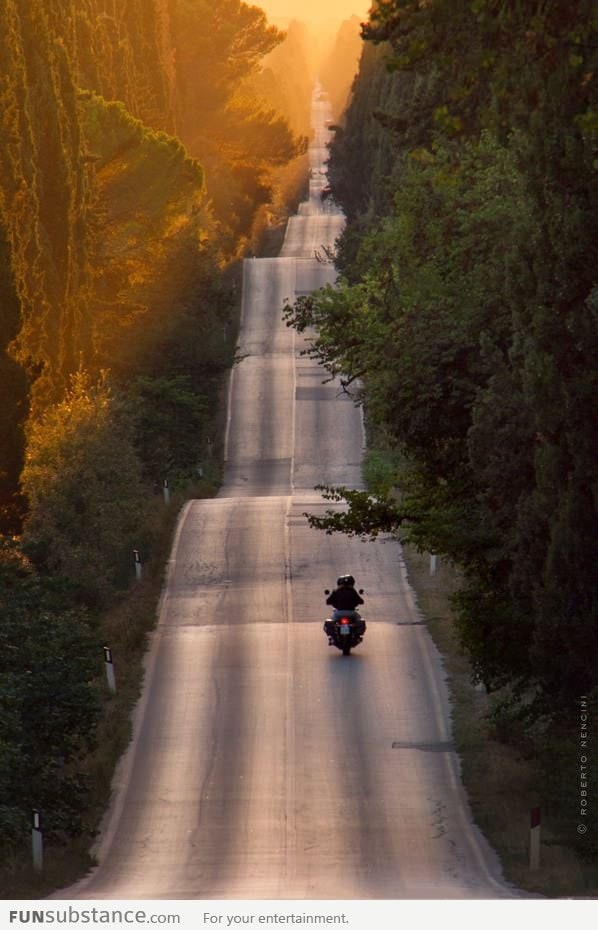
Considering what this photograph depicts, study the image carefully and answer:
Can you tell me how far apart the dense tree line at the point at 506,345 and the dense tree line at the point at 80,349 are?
577 centimetres

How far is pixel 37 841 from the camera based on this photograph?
2100cm

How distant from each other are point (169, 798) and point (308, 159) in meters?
152

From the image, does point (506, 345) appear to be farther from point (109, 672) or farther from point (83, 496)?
point (83, 496)

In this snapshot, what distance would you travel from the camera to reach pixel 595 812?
63.6 feet

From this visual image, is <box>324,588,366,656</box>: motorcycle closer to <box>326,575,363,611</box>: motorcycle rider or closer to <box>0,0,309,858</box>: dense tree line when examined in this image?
<box>326,575,363,611</box>: motorcycle rider

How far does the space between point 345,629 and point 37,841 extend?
13500 millimetres

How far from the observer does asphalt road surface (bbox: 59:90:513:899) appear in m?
20.5

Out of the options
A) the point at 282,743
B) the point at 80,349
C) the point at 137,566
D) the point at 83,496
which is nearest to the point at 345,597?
the point at 282,743

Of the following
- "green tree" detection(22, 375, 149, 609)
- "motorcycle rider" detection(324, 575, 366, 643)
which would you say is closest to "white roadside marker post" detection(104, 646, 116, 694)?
"motorcycle rider" detection(324, 575, 366, 643)

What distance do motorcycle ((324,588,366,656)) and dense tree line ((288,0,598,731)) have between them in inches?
169

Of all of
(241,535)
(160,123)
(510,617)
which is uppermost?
(160,123)

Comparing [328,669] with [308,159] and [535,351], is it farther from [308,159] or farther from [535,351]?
[308,159]

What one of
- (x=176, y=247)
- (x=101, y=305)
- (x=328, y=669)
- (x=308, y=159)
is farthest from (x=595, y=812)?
(x=308, y=159)

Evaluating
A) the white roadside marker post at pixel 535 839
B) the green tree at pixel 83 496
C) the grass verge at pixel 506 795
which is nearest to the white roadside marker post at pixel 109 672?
the grass verge at pixel 506 795
